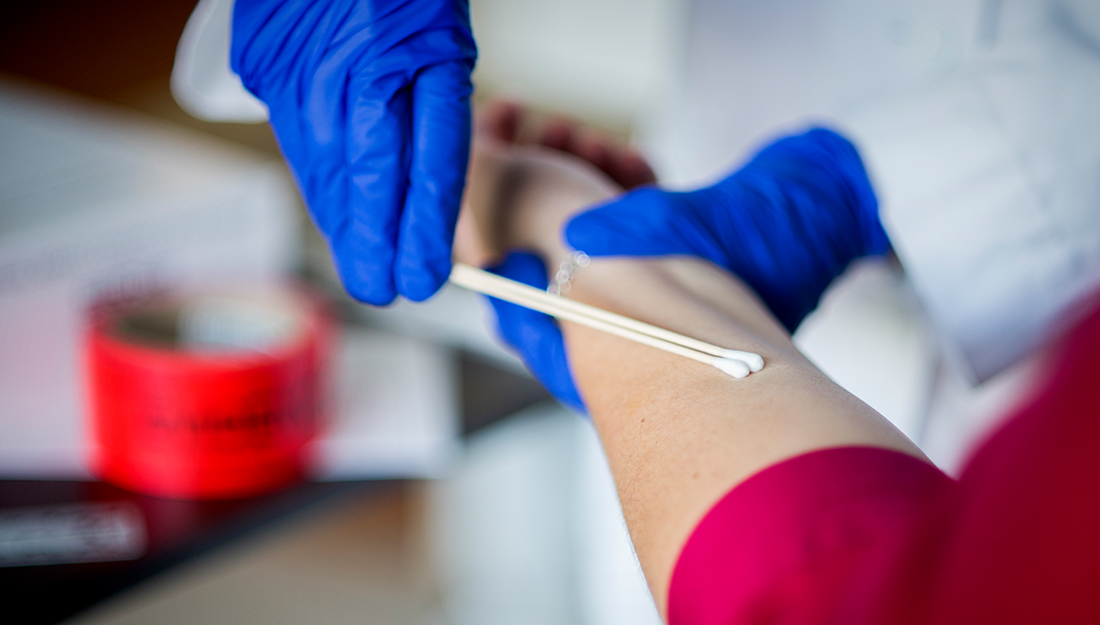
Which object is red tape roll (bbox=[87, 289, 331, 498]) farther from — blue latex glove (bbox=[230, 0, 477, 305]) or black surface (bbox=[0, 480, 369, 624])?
blue latex glove (bbox=[230, 0, 477, 305])

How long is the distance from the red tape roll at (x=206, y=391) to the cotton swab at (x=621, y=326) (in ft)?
1.32

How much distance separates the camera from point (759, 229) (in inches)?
24.4

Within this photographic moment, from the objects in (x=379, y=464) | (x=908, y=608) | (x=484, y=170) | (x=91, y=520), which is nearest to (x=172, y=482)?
(x=91, y=520)

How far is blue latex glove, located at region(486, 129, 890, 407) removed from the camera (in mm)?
596

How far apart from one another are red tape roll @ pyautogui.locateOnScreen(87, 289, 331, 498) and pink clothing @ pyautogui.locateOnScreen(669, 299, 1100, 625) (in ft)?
2.21

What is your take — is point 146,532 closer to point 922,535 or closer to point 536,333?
point 536,333

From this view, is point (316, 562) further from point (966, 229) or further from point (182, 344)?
point (966, 229)

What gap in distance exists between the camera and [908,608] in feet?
0.79

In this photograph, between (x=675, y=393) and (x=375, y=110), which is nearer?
(x=675, y=393)

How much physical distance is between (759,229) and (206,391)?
60cm

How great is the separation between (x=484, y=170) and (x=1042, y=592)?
1.98ft

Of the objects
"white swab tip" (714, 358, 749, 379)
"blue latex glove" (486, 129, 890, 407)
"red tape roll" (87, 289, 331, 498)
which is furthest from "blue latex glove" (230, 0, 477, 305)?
"red tape roll" (87, 289, 331, 498)

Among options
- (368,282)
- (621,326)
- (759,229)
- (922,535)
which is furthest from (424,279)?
(922,535)

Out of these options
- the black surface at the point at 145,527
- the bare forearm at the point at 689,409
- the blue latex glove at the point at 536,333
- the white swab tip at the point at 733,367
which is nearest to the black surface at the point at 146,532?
the black surface at the point at 145,527
